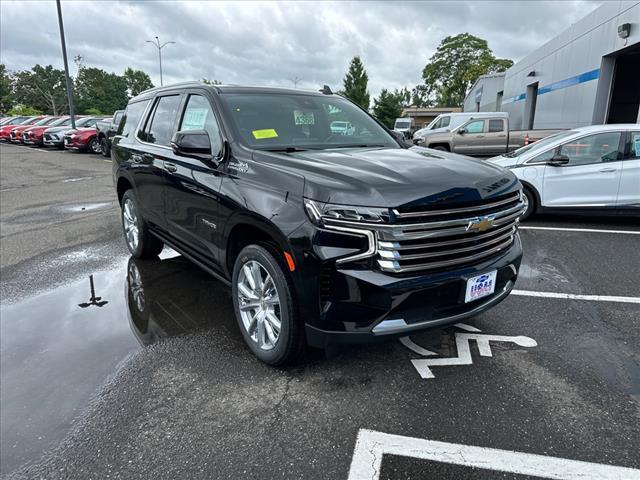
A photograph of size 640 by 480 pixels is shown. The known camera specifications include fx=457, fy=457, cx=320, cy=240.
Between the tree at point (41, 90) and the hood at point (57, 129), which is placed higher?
the tree at point (41, 90)

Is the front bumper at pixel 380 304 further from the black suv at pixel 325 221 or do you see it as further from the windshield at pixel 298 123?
the windshield at pixel 298 123

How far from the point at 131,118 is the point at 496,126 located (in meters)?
14.8

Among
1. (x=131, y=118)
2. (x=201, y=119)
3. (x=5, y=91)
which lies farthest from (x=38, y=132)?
(x=5, y=91)

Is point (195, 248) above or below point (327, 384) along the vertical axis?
above

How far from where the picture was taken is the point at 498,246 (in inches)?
122

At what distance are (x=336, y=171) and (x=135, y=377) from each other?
193cm

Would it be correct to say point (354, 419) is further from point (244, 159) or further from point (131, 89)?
point (131, 89)

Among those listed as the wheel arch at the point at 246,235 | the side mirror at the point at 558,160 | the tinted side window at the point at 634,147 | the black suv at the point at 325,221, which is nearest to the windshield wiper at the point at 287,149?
the black suv at the point at 325,221

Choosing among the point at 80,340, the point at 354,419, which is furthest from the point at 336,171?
the point at 80,340

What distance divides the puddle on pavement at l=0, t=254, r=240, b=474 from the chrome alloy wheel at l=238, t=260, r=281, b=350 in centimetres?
46

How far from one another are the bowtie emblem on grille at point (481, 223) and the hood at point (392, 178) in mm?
132

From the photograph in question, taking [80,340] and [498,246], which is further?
[80,340]

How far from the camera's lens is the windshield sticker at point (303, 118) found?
390 cm

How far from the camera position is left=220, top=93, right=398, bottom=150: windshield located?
11.6ft
